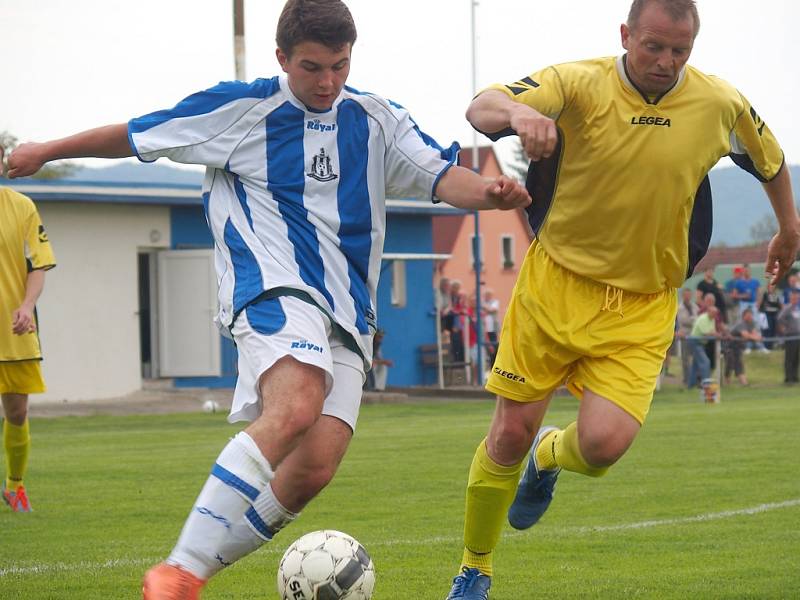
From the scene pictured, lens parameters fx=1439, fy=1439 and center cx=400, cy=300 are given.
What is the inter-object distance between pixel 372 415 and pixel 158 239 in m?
9.51

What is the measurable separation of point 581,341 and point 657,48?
131cm

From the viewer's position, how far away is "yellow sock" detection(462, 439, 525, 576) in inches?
249

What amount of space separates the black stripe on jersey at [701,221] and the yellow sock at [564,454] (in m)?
0.96

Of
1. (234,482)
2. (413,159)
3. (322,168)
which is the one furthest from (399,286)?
(234,482)

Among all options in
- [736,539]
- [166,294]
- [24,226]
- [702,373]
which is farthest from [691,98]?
[166,294]

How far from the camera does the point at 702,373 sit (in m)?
28.5

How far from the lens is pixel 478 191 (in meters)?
5.50

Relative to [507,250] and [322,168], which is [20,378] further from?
[507,250]

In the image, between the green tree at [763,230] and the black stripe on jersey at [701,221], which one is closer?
the black stripe on jersey at [701,221]

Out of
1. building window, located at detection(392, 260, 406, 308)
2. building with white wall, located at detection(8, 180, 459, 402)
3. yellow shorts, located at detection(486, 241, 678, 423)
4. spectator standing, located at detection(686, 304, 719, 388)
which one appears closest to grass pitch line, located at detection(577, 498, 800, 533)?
yellow shorts, located at detection(486, 241, 678, 423)

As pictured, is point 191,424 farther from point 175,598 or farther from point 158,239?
point 175,598

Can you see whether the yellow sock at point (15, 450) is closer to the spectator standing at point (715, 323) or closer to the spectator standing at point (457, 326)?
the spectator standing at point (715, 323)

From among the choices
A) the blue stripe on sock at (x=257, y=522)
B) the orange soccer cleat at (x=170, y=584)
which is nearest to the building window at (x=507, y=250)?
the blue stripe on sock at (x=257, y=522)

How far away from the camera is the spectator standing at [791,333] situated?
1160 inches
